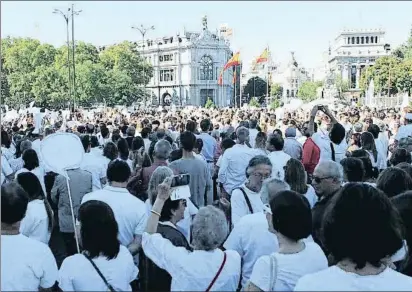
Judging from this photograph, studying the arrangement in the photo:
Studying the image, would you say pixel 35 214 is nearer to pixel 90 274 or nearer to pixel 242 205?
pixel 242 205

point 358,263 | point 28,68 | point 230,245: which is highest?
point 28,68

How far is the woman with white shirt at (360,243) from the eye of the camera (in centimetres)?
244

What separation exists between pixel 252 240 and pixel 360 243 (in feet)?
5.79

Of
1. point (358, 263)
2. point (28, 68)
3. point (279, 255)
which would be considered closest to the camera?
point (358, 263)

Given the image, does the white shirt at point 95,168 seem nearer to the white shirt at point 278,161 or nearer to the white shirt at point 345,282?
the white shirt at point 278,161

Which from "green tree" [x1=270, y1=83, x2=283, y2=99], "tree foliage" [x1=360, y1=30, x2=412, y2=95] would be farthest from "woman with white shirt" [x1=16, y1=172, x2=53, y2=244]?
"green tree" [x1=270, y1=83, x2=283, y2=99]

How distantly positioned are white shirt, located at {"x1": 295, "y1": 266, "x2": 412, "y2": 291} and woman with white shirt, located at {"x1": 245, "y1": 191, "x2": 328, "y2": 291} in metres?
0.75

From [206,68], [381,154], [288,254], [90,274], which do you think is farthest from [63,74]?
[288,254]

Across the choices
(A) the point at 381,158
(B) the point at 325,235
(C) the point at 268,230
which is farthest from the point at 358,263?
(A) the point at 381,158

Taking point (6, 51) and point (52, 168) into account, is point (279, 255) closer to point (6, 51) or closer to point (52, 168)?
point (52, 168)

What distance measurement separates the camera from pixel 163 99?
109 metres

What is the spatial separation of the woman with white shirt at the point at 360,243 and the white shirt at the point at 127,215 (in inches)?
104

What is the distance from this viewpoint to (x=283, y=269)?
10.6ft

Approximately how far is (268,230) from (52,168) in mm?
2148
